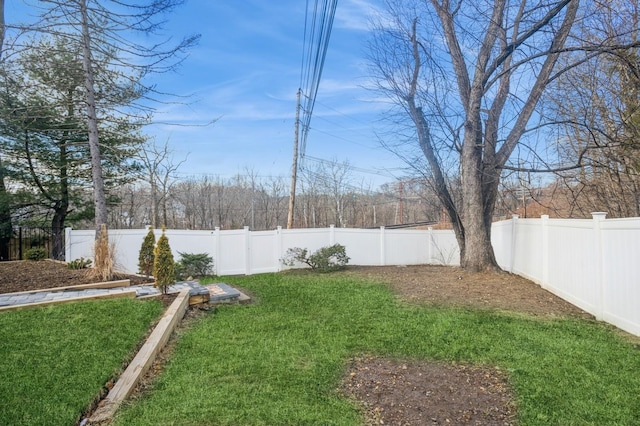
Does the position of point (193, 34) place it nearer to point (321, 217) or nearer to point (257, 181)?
point (257, 181)

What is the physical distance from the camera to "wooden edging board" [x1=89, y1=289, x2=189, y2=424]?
2.61 m

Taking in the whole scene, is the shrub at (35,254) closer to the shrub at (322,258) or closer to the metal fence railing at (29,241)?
the metal fence railing at (29,241)

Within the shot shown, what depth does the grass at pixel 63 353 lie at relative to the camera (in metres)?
2.57

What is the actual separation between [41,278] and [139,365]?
15.4ft

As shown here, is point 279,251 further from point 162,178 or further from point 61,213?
point 162,178

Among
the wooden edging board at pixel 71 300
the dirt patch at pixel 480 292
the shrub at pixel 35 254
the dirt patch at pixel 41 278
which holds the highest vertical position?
the shrub at pixel 35 254

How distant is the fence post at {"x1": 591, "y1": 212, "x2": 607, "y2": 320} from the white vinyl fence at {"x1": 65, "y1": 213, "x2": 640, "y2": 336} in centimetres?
1

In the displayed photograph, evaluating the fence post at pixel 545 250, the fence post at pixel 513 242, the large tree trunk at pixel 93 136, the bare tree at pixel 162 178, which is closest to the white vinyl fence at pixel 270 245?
the large tree trunk at pixel 93 136

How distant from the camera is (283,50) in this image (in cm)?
1155

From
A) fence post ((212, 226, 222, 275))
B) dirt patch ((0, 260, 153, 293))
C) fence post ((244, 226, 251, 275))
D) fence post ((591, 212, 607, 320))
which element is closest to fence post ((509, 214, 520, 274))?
fence post ((591, 212, 607, 320))

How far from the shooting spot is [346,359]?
3707 millimetres

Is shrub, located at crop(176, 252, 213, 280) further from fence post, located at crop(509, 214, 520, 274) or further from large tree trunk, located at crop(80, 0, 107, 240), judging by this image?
fence post, located at crop(509, 214, 520, 274)

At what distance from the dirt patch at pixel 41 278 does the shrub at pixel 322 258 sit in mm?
3997

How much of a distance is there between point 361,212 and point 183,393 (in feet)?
75.9
